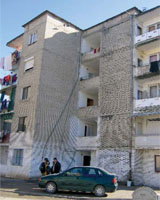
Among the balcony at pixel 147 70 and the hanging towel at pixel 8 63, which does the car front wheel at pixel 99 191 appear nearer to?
the balcony at pixel 147 70

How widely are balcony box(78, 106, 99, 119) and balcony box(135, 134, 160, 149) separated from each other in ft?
15.7

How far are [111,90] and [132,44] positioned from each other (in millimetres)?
4286

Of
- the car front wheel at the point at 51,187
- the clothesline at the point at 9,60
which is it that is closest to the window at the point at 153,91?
the car front wheel at the point at 51,187

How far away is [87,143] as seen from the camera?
22.5 m

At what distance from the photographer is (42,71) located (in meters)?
22.8

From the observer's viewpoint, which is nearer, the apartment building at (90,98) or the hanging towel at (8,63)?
the apartment building at (90,98)

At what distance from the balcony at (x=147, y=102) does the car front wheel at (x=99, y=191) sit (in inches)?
348

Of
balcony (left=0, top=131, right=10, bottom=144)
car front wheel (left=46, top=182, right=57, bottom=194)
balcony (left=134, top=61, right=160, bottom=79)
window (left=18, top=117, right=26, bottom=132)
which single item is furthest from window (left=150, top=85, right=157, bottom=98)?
balcony (left=0, top=131, right=10, bottom=144)

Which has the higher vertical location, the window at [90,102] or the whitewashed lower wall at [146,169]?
the window at [90,102]

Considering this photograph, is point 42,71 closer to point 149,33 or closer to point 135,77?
point 135,77

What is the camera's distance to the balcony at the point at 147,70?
19.9 metres

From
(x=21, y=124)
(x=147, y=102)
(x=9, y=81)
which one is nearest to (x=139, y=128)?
(x=147, y=102)

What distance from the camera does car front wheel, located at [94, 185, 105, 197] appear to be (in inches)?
506

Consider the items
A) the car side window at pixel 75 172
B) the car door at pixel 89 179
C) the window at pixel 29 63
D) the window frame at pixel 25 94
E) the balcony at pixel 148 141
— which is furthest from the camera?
the window at pixel 29 63
